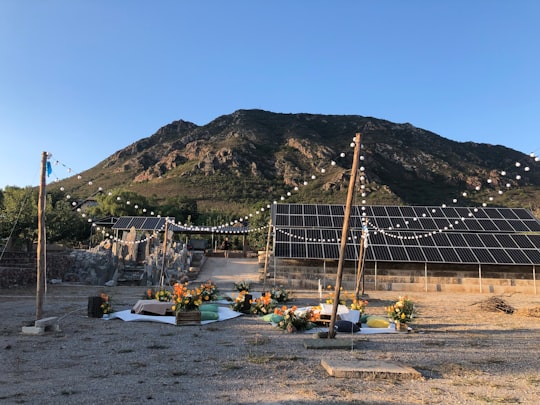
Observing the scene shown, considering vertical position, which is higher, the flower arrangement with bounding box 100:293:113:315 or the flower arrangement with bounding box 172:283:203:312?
the flower arrangement with bounding box 172:283:203:312

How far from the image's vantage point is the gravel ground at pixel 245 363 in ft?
17.9

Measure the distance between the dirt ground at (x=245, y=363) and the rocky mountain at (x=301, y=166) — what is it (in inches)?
1576

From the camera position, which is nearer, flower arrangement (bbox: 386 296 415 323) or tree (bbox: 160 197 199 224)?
flower arrangement (bbox: 386 296 415 323)

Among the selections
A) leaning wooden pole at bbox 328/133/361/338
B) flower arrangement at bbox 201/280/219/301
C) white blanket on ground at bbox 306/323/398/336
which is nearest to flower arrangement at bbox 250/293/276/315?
flower arrangement at bbox 201/280/219/301

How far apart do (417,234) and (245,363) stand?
64.3ft

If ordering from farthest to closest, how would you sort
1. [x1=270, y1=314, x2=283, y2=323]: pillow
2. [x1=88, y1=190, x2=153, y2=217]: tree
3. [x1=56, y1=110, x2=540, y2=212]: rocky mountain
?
[x1=56, y1=110, x2=540, y2=212]: rocky mountain → [x1=88, y1=190, x2=153, y2=217]: tree → [x1=270, y1=314, x2=283, y2=323]: pillow

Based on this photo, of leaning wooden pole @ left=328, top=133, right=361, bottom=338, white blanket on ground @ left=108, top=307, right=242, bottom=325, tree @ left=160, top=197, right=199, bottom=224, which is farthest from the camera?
tree @ left=160, top=197, right=199, bottom=224

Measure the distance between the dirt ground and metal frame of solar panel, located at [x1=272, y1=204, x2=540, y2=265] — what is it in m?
9.43

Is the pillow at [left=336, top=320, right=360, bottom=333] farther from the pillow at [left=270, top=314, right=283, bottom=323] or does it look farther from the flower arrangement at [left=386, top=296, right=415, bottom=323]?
the pillow at [left=270, top=314, right=283, bottom=323]

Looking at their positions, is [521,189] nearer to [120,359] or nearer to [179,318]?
[179,318]

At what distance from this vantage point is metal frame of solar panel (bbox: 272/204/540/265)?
2227 cm

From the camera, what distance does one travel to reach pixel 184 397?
534cm

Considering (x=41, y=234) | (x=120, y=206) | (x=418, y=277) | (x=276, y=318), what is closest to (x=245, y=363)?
(x=276, y=318)

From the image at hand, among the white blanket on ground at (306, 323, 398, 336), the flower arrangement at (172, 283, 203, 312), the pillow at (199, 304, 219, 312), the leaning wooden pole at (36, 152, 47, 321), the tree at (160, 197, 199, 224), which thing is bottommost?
the white blanket on ground at (306, 323, 398, 336)
